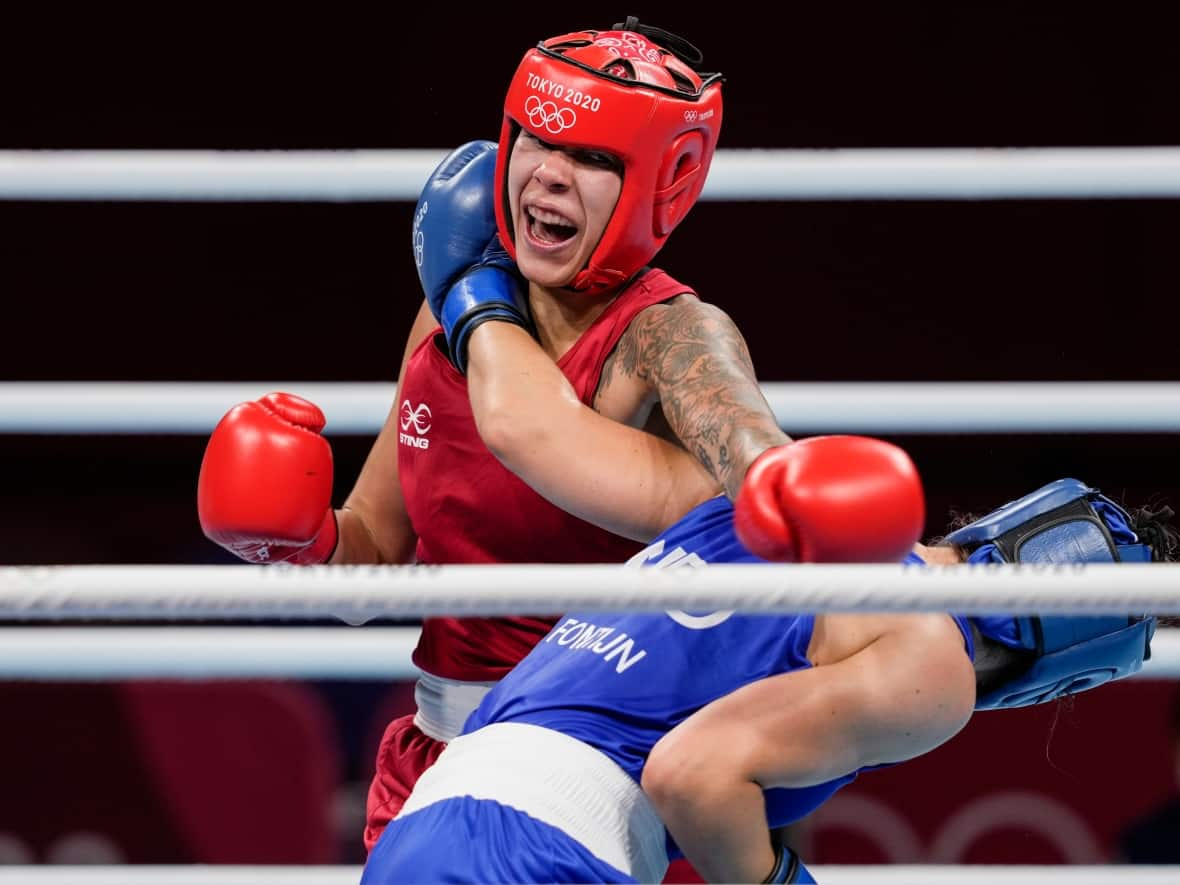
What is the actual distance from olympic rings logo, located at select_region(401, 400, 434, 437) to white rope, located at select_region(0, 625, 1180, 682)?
302 mm

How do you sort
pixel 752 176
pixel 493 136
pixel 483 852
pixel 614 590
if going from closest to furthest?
pixel 614 590, pixel 483 852, pixel 752 176, pixel 493 136

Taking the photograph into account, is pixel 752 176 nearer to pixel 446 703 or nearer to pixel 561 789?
pixel 446 703

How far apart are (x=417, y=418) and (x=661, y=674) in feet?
1.52

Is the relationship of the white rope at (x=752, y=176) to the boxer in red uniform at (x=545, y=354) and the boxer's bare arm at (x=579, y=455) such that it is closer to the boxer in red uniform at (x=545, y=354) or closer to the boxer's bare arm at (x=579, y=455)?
the boxer in red uniform at (x=545, y=354)

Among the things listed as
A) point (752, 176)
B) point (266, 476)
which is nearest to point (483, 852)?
point (266, 476)

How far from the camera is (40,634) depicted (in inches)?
73.9

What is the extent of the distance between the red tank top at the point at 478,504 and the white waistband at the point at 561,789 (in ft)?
0.98

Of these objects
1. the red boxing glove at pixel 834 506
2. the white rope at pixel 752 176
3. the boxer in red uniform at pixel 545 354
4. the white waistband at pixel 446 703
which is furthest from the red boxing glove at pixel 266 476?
the red boxing glove at pixel 834 506

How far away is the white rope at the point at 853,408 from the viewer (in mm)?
1747

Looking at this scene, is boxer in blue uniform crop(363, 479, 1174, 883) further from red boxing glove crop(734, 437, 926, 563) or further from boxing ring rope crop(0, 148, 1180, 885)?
boxing ring rope crop(0, 148, 1180, 885)

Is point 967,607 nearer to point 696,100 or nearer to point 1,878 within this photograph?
point 696,100

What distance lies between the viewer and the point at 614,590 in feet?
2.94

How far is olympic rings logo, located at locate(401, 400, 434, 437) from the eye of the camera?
5.34ft

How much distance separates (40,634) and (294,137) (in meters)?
1.19
